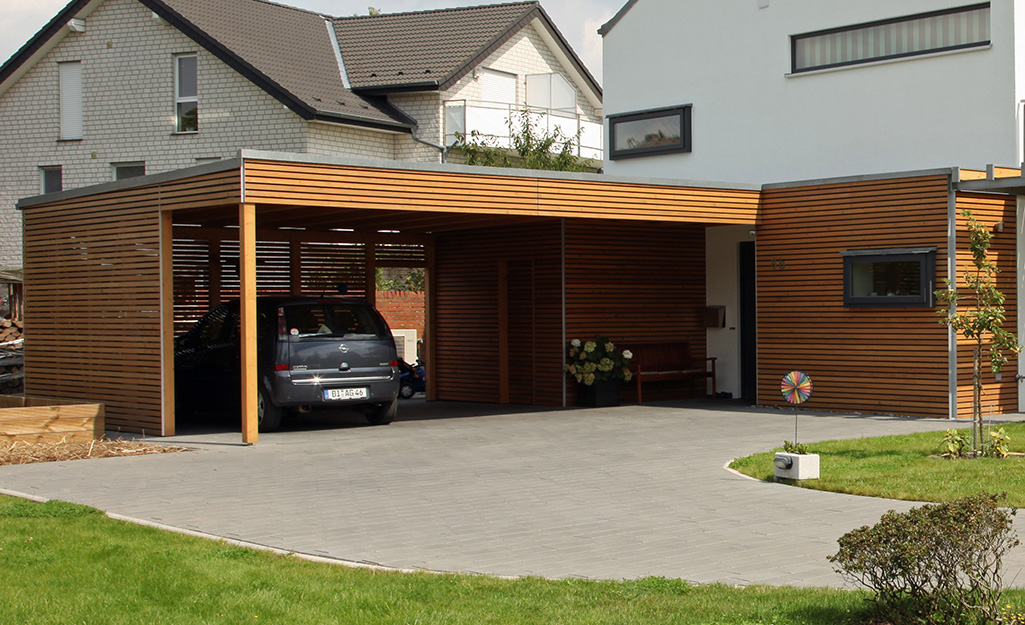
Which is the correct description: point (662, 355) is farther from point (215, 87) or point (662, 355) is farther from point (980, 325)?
point (215, 87)

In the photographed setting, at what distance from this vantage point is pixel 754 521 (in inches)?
Result: 315

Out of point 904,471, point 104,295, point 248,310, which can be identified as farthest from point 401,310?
point 904,471

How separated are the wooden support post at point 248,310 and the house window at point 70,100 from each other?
60.9 feet

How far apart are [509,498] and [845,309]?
8.09 meters

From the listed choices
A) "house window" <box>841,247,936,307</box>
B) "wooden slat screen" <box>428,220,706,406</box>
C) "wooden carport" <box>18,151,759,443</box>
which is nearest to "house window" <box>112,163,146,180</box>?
"wooden carport" <box>18,151,759,443</box>

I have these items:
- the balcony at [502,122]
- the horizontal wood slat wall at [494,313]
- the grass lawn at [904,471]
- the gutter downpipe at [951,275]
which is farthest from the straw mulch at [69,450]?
the balcony at [502,122]

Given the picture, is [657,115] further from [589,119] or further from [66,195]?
[589,119]

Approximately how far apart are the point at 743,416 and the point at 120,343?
7909 mm

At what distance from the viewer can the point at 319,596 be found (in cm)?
577

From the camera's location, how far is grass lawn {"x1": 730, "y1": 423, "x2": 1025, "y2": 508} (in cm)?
889

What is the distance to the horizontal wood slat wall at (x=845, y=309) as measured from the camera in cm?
1484

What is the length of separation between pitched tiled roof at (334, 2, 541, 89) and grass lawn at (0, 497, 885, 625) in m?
22.5

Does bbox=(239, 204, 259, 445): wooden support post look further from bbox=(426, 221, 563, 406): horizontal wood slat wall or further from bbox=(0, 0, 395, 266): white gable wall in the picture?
bbox=(0, 0, 395, 266): white gable wall

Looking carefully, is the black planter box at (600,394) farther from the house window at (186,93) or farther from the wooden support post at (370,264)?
the house window at (186,93)
